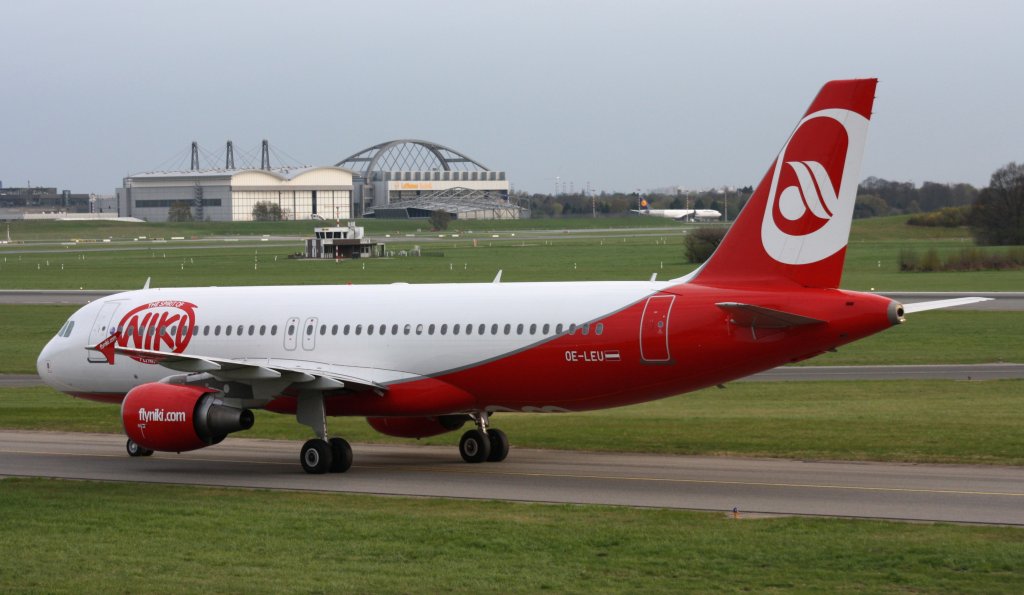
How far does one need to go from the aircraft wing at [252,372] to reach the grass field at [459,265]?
187ft

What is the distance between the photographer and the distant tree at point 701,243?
107 m

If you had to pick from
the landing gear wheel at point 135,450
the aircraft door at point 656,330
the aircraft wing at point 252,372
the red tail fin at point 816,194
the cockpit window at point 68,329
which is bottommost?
the landing gear wheel at point 135,450

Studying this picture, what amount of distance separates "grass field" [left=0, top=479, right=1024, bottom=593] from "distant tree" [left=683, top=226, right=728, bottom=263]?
8617cm

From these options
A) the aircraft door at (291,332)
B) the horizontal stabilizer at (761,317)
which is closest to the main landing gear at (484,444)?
the aircraft door at (291,332)

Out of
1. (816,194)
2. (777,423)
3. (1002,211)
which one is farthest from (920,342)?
(1002,211)

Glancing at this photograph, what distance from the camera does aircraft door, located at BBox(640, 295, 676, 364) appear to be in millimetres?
23656

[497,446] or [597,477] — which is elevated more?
[497,446]

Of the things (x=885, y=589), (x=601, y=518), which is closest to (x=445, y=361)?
(x=601, y=518)

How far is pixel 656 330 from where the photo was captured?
2375cm

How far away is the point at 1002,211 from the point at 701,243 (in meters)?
35.1

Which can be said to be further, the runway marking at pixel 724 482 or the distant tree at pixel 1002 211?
the distant tree at pixel 1002 211

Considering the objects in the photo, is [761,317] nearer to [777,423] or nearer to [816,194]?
[816,194]

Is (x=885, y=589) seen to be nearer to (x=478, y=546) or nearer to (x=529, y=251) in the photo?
(x=478, y=546)

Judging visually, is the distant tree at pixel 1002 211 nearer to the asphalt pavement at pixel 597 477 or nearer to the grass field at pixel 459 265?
the grass field at pixel 459 265
